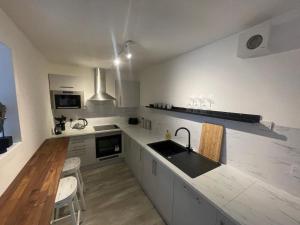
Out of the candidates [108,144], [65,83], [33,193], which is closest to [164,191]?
[33,193]

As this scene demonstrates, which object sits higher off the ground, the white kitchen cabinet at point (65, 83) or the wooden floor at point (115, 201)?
the white kitchen cabinet at point (65, 83)

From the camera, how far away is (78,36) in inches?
57.3

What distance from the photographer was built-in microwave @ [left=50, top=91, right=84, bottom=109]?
8.63ft

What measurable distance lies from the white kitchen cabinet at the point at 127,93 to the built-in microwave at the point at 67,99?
819 mm

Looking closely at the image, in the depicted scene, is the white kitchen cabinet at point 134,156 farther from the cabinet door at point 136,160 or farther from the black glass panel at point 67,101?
the black glass panel at point 67,101

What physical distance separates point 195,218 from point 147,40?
1827mm

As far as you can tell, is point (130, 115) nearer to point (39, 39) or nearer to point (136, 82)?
point (136, 82)

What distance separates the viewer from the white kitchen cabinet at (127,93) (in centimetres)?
331

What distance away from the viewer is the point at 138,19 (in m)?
1.12

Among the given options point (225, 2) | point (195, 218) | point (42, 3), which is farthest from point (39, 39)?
point (195, 218)

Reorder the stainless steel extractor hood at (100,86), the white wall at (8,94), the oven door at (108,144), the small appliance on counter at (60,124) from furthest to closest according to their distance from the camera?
the stainless steel extractor hood at (100,86) → the oven door at (108,144) → the small appliance on counter at (60,124) → the white wall at (8,94)

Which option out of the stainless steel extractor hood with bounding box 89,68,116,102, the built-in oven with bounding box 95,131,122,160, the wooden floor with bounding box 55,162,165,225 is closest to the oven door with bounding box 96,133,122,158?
the built-in oven with bounding box 95,131,122,160

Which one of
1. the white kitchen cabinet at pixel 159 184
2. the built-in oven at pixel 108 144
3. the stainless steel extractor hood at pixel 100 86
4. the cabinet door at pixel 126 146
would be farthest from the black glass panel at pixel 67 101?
the white kitchen cabinet at pixel 159 184

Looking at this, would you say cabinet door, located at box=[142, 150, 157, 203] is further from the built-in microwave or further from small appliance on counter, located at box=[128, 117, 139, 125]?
the built-in microwave
